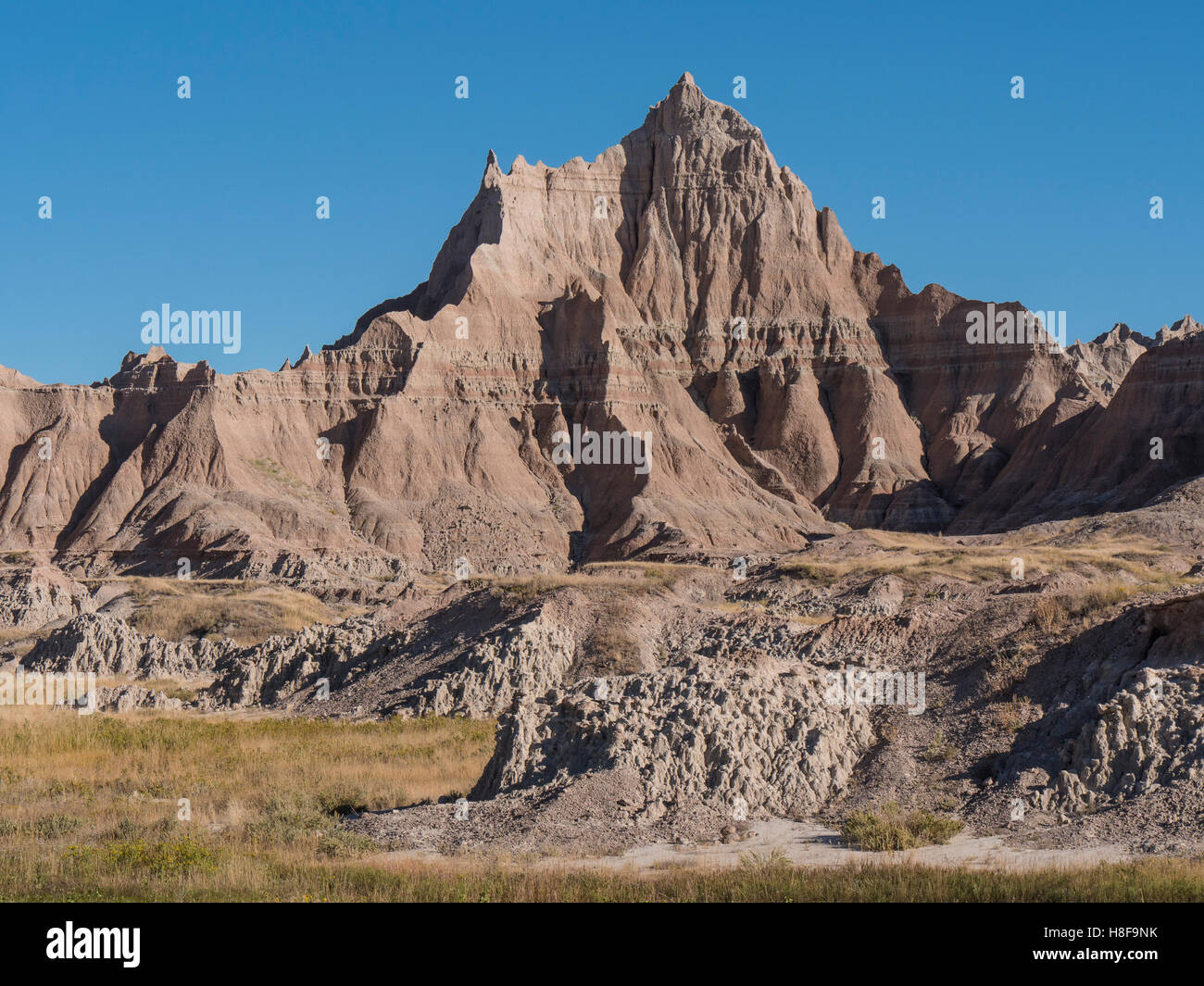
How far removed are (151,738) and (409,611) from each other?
39.2 feet

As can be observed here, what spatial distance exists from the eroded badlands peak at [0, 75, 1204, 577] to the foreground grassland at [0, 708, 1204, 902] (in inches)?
1825

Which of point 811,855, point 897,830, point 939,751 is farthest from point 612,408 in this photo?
point 811,855

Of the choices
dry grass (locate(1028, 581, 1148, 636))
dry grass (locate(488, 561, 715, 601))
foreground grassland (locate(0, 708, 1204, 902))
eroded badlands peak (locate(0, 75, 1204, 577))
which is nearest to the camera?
foreground grassland (locate(0, 708, 1204, 902))

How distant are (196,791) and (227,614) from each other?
110ft

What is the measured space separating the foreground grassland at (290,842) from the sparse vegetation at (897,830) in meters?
1.30

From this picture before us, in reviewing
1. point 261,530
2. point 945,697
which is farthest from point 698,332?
point 945,697

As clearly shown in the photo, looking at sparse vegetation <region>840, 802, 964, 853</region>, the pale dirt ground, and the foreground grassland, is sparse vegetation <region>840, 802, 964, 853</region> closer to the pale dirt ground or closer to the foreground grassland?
the pale dirt ground

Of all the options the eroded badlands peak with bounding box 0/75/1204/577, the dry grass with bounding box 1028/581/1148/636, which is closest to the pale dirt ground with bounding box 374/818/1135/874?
the dry grass with bounding box 1028/581/1148/636

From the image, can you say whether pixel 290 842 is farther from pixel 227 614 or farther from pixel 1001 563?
pixel 227 614

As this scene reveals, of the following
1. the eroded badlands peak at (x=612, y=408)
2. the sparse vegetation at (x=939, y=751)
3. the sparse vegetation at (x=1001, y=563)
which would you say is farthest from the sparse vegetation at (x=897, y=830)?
the eroded badlands peak at (x=612, y=408)

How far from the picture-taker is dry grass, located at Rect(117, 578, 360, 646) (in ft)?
174

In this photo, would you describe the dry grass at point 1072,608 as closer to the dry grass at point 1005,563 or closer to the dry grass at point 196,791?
the dry grass at point 196,791

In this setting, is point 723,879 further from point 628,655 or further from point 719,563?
point 719,563

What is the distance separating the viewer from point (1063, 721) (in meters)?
18.5
